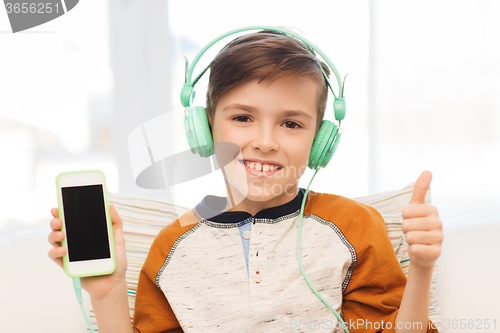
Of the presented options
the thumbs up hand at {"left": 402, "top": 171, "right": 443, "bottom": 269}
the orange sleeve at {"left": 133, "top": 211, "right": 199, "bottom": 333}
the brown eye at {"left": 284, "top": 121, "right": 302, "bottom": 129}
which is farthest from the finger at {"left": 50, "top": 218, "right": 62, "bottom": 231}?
the thumbs up hand at {"left": 402, "top": 171, "right": 443, "bottom": 269}

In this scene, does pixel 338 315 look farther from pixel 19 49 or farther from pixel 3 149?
pixel 19 49

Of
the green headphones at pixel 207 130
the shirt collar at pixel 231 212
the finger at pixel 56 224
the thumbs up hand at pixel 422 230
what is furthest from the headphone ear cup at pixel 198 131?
the thumbs up hand at pixel 422 230

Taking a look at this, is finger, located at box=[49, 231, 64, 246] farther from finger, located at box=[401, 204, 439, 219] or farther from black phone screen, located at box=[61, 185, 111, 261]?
finger, located at box=[401, 204, 439, 219]

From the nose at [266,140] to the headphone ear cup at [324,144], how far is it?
0.29 ft

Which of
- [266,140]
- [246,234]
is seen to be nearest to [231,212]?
[246,234]

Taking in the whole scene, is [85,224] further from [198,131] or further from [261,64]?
[261,64]

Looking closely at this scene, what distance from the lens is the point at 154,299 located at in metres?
0.82

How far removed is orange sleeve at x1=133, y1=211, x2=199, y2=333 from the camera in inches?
31.4

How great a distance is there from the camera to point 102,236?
0.65 metres

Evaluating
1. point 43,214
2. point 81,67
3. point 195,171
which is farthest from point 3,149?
point 195,171

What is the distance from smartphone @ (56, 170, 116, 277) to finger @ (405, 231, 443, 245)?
502 mm

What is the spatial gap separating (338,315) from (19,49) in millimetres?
1224

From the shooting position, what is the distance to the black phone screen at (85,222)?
0.64 metres

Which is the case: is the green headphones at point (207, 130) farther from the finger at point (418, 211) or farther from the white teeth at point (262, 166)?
the finger at point (418, 211)
